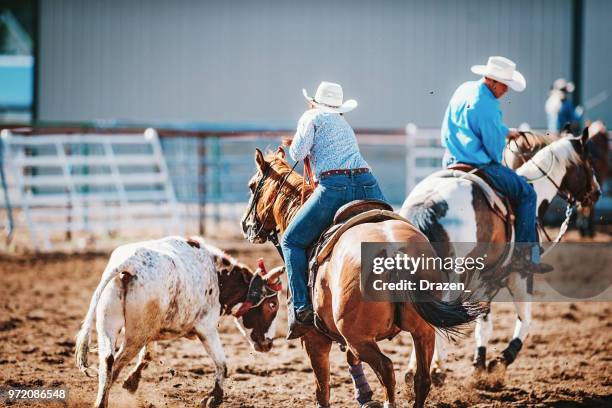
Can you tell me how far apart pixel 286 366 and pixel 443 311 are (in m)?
2.68

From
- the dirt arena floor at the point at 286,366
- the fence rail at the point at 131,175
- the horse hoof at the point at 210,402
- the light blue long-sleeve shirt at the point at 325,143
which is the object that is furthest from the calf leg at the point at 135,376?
the fence rail at the point at 131,175

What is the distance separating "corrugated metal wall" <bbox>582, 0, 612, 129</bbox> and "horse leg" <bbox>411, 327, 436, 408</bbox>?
57.1 ft

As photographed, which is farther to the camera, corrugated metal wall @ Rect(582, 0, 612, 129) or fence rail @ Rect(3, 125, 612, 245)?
corrugated metal wall @ Rect(582, 0, 612, 129)

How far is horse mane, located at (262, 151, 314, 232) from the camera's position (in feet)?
16.7

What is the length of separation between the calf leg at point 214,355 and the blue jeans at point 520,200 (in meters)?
2.16

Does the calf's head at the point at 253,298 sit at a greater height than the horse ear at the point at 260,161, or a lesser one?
lesser

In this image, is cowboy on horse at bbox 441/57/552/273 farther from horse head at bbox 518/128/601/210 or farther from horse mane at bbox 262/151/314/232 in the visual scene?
horse mane at bbox 262/151/314/232

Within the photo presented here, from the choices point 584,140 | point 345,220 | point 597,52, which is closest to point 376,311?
point 345,220

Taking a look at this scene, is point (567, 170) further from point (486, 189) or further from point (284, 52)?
point (284, 52)

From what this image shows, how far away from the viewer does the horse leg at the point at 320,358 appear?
479 centimetres

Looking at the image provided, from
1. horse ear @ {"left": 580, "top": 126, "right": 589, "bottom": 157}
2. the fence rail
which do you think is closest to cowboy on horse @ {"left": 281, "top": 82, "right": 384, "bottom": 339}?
horse ear @ {"left": 580, "top": 126, "right": 589, "bottom": 157}

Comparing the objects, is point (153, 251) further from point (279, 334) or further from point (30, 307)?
point (30, 307)

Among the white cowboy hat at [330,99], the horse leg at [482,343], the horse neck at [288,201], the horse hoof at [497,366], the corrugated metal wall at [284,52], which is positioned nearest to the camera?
the white cowboy hat at [330,99]

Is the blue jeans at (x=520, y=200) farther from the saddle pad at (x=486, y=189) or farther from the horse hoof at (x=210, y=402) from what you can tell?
the horse hoof at (x=210, y=402)
